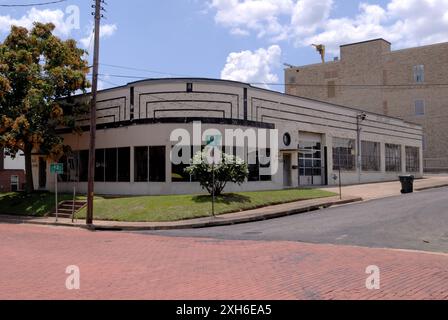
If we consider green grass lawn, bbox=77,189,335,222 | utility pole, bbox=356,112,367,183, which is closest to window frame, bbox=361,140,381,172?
utility pole, bbox=356,112,367,183

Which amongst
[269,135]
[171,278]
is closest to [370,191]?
[269,135]

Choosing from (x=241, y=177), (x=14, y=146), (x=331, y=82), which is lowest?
(x=241, y=177)

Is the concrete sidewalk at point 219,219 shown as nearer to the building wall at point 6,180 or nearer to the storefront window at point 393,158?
the storefront window at point 393,158

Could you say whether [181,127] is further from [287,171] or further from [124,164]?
[287,171]

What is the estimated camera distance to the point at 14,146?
2973cm

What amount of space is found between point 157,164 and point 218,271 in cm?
2019

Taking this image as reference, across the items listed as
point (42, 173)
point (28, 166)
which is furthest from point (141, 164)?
point (42, 173)

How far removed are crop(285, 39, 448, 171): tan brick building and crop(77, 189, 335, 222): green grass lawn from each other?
130 feet

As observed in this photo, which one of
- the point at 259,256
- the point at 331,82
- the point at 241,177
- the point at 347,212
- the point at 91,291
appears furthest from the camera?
the point at 331,82

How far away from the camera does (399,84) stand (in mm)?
62469

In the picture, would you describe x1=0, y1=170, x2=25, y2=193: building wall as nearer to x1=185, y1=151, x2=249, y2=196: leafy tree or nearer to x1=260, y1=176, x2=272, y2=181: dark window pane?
x1=260, y1=176, x2=272, y2=181: dark window pane

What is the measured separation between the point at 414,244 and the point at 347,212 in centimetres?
852

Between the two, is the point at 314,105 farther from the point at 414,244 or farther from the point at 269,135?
the point at 414,244

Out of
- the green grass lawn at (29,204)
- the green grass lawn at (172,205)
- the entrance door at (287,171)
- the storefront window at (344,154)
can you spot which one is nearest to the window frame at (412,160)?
the storefront window at (344,154)
